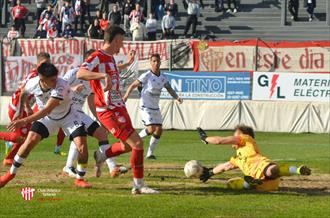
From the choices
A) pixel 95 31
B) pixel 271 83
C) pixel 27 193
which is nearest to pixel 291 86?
pixel 271 83

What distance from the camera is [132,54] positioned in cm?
1510

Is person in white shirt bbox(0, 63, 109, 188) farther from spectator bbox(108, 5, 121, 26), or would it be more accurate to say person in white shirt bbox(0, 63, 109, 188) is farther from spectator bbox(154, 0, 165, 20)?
spectator bbox(154, 0, 165, 20)

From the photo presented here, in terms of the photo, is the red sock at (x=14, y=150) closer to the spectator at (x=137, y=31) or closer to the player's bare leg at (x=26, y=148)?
the player's bare leg at (x=26, y=148)

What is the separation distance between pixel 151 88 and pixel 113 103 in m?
6.59

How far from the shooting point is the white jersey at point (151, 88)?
20047 mm

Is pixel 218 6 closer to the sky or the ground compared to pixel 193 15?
closer to the sky

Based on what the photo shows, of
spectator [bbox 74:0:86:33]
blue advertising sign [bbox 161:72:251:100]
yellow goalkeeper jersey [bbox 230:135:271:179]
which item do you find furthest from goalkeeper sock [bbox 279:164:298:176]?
spectator [bbox 74:0:86:33]

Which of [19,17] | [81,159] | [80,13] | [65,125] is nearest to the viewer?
[65,125]

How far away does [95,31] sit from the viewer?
38031 millimetres

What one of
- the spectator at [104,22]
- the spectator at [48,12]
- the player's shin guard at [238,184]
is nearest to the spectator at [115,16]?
the spectator at [104,22]

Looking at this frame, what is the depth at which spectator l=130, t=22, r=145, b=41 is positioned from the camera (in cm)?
3816

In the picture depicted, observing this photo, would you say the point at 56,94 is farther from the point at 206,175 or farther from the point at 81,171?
the point at 206,175

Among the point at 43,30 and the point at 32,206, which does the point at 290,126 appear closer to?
the point at 43,30

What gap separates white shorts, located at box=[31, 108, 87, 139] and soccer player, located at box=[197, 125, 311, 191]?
6.38ft
